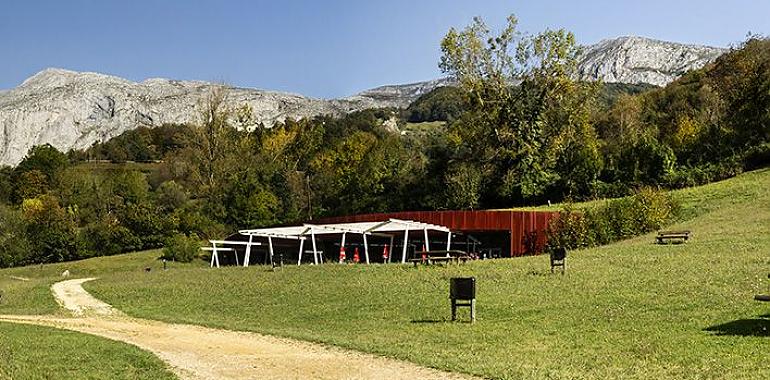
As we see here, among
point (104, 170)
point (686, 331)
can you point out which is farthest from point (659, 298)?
point (104, 170)

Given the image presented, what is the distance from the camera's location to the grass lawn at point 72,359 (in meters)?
12.5

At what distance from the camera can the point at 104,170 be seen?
118 meters

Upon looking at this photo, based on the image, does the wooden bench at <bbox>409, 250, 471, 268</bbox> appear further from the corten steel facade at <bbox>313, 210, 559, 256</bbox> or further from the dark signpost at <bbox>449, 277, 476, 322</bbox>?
the dark signpost at <bbox>449, 277, 476, 322</bbox>

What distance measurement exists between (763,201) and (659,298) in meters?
29.4

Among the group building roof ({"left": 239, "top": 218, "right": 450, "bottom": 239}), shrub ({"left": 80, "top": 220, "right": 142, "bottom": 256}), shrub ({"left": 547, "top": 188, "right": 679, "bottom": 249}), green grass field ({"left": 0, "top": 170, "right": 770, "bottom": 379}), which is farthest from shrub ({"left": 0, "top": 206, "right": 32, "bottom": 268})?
shrub ({"left": 547, "top": 188, "right": 679, "bottom": 249})

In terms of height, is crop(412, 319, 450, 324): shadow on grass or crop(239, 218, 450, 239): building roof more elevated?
crop(239, 218, 450, 239): building roof

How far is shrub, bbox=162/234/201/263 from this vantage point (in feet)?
203

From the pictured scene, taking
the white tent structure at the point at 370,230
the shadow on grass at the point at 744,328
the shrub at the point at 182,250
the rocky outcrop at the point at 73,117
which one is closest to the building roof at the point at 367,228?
the white tent structure at the point at 370,230

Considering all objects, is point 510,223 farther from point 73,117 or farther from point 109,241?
point 73,117

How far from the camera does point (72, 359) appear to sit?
45.5 feet

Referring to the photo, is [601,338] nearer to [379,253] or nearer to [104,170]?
[379,253]

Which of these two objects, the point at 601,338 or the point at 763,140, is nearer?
the point at 601,338

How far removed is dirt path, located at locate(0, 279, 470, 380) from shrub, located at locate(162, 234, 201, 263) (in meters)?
39.8

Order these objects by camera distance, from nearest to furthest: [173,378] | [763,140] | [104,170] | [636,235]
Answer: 1. [173,378]
2. [636,235]
3. [763,140]
4. [104,170]
